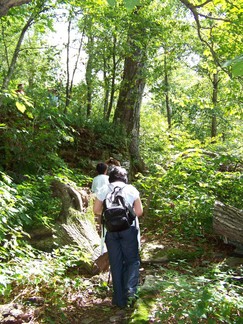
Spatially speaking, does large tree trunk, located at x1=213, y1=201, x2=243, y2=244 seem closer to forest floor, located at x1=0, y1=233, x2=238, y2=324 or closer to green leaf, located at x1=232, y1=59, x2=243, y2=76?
forest floor, located at x1=0, y1=233, x2=238, y2=324

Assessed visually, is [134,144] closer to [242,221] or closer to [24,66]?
[242,221]

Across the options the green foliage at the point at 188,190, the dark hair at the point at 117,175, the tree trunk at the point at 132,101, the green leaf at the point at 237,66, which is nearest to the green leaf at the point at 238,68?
the green leaf at the point at 237,66

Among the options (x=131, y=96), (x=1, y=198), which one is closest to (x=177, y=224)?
(x=1, y=198)

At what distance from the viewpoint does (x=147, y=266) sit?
5.79 m

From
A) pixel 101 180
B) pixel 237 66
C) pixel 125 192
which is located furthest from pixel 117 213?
pixel 237 66

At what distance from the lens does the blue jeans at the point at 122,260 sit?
435cm

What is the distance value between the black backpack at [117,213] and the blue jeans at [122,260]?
0.16m

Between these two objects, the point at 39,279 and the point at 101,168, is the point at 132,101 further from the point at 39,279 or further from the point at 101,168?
the point at 39,279

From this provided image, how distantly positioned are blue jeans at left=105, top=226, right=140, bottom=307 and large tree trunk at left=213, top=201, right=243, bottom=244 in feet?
6.15

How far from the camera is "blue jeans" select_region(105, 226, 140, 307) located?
171 inches

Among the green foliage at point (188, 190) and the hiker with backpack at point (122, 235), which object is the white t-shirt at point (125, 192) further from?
the green foliage at point (188, 190)

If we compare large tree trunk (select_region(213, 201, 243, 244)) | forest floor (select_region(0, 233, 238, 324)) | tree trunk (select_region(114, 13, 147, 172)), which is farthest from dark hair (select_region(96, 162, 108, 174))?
tree trunk (select_region(114, 13, 147, 172))

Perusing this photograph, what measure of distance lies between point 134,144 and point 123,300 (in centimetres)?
860

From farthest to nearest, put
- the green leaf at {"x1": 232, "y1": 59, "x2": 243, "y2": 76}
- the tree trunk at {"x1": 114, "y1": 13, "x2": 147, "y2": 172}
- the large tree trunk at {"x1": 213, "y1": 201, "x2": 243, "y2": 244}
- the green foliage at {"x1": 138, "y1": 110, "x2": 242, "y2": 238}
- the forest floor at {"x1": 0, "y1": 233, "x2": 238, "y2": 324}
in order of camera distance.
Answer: the tree trunk at {"x1": 114, "y1": 13, "x2": 147, "y2": 172}
the green foliage at {"x1": 138, "y1": 110, "x2": 242, "y2": 238}
the large tree trunk at {"x1": 213, "y1": 201, "x2": 243, "y2": 244}
the forest floor at {"x1": 0, "y1": 233, "x2": 238, "y2": 324}
the green leaf at {"x1": 232, "y1": 59, "x2": 243, "y2": 76}
